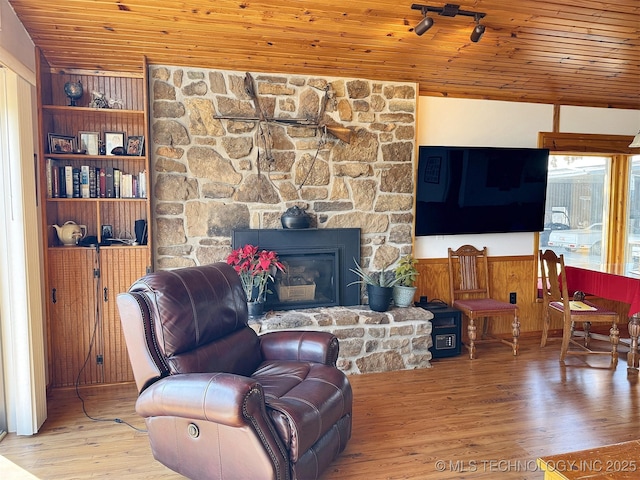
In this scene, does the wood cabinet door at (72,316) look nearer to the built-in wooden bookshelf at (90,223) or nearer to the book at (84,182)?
the built-in wooden bookshelf at (90,223)

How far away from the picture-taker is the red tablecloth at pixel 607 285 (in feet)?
12.2

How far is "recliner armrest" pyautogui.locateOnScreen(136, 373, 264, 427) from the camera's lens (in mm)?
1889

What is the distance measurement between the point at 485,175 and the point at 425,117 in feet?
2.67

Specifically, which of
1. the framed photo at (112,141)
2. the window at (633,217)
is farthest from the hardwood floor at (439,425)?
the framed photo at (112,141)

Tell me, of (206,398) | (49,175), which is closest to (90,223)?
(49,175)

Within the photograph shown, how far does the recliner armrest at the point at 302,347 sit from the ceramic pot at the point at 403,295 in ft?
4.71

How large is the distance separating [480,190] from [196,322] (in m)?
3.17

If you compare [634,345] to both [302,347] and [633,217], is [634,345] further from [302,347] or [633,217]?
[302,347]

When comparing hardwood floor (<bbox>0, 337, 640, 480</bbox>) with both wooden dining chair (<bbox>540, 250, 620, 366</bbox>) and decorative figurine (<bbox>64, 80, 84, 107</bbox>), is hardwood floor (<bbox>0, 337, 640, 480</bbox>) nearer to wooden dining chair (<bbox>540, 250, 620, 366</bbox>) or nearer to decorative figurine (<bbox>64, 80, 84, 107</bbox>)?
wooden dining chair (<bbox>540, 250, 620, 366</bbox>)

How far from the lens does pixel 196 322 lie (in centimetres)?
235

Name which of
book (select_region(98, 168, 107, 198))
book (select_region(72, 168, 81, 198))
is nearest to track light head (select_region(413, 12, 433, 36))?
book (select_region(98, 168, 107, 198))

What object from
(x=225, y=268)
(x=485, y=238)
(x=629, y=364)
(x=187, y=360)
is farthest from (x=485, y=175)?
(x=187, y=360)

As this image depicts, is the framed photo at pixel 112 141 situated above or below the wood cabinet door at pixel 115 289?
above

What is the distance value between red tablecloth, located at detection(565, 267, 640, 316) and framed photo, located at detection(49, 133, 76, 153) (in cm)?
458
